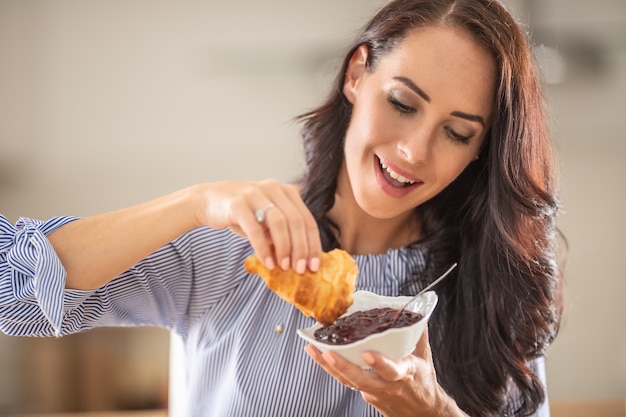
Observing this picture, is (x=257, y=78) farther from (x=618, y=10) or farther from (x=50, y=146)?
(x=618, y=10)

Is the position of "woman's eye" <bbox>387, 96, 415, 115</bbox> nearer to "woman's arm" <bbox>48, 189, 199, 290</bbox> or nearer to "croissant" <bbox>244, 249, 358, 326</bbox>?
"croissant" <bbox>244, 249, 358, 326</bbox>

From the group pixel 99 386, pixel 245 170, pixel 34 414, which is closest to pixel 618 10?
pixel 245 170

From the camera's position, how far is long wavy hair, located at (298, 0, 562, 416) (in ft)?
6.25

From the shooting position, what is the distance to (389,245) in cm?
219

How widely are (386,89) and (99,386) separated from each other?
304 cm

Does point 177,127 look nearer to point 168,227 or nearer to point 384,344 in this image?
point 168,227

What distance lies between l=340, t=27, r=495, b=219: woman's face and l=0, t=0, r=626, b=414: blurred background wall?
2.35 meters

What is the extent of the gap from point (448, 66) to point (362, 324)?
67cm

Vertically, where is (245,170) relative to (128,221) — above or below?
Result: below

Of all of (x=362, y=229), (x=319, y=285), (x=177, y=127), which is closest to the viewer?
(x=319, y=285)

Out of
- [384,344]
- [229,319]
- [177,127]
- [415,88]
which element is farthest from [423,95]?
[177,127]

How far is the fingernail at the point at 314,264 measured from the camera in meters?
1.46

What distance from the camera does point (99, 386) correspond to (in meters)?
4.28

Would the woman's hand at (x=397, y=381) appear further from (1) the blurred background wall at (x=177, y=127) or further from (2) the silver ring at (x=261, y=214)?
(1) the blurred background wall at (x=177, y=127)
